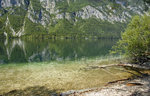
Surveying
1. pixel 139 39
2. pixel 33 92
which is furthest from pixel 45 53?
pixel 33 92

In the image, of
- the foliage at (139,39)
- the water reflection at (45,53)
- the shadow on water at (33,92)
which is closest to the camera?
the shadow on water at (33,92)

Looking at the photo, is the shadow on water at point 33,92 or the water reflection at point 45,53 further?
the water reflection at point 45,53

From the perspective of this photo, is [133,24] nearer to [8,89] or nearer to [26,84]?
[26,84]

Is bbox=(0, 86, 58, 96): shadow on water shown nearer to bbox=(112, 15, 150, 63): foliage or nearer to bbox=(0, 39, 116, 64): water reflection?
bbox=(112, 15, 150, 63): foliage

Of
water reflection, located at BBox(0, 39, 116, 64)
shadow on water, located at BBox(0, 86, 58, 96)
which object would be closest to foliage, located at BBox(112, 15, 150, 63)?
shadow on water, located at BBox(0, 86, 58, 96)

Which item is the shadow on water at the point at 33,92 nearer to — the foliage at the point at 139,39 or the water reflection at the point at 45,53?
the foliage at the point at 139,39

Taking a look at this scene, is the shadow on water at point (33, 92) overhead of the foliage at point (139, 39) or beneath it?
beneath

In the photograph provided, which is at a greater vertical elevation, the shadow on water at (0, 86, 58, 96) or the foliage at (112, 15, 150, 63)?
the foliage at (112, 15, 150, 63)

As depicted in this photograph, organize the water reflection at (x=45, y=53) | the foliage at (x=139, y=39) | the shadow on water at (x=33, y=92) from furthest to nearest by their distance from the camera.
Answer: the water reflection at (x=45, y=53) < the foliage at (x=139, y=39) < the shadow on water at (x=33, y=92)

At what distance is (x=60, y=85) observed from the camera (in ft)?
66.5

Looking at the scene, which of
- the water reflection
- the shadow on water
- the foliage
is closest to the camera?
the shadow on water

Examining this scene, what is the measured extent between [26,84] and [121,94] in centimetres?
1588

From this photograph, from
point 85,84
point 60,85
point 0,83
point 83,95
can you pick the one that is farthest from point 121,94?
point 0,83

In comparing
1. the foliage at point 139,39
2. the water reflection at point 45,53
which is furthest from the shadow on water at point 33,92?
the water reflection at point 45,53
